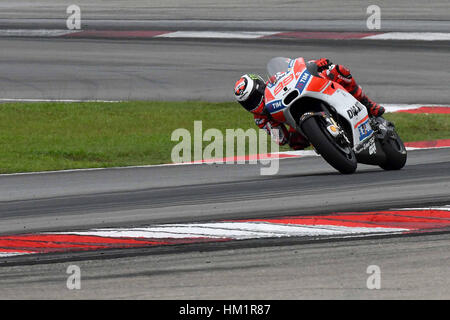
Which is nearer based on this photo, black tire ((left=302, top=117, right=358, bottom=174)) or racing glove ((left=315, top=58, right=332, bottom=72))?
black tire ((left=302, top=117, right=358, bottom=174))

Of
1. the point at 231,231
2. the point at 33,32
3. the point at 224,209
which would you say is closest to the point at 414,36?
the point at 33,32

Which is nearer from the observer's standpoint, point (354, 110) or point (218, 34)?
point (354, 110)

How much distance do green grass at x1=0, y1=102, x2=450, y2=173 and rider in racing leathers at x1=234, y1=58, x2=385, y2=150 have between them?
2485mm

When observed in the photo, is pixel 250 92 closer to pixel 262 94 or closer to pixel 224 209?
pixel 262 94

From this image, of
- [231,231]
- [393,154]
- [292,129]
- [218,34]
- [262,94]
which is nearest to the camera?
[231,231]

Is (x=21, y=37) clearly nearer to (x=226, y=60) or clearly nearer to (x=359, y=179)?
(x=226, y=60)

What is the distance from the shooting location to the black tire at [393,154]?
1189 cm

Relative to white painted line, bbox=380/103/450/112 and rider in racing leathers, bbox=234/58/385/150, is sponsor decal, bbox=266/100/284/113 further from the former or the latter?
white painted line, bbox=380/103/450/112

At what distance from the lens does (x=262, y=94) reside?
1162 centimetres

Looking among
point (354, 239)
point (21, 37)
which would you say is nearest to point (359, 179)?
point (354, 239)

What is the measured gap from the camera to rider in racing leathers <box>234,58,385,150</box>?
11562mm

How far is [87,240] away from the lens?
29.5ft

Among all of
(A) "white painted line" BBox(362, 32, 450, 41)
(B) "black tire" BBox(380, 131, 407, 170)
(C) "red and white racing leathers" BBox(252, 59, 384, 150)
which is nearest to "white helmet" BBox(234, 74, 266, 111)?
(C) "red and white racing leathers" BBox(252, 59, 384, 150)

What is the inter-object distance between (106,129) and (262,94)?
5.14 m
